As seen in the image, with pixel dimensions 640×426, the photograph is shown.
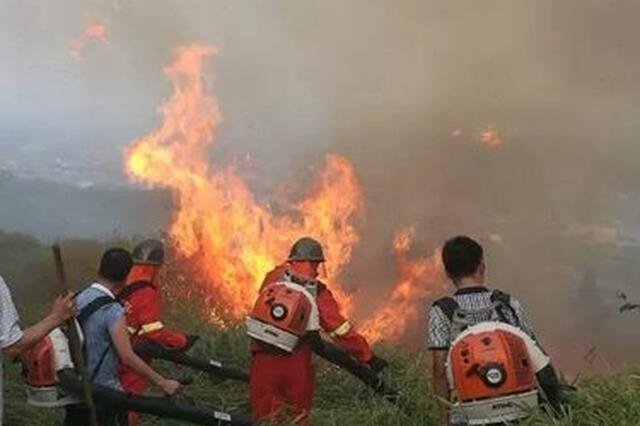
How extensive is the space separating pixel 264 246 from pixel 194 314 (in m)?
2.14

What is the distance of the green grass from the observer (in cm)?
413

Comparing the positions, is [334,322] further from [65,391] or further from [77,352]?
[77,352]

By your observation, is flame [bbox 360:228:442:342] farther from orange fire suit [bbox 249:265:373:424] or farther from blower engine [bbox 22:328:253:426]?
blower engine [bbox 22:328:253:426]

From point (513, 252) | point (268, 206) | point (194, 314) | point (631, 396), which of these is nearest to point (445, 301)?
point (631, 396)

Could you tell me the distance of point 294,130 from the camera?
15828 millimetres

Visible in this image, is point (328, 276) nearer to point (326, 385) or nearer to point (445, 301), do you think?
point (326, 385)

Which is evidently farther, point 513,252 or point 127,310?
point 513,252

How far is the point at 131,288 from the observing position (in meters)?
5.79

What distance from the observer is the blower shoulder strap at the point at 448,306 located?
414cm

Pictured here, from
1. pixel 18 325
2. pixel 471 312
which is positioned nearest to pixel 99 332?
pixel 18 325

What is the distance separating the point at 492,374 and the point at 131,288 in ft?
8.86

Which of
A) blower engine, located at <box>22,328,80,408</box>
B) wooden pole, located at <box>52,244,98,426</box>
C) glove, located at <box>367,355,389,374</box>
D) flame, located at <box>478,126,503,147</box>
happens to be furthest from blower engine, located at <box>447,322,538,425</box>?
flame, located at <box>478,126,503,147</box>

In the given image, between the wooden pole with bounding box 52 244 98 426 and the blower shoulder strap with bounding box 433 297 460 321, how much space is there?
66.4 inches

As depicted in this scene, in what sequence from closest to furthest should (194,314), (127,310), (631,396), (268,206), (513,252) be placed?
(631,396)
(127,310)
(194,314)
(268,206)
(513,252)
